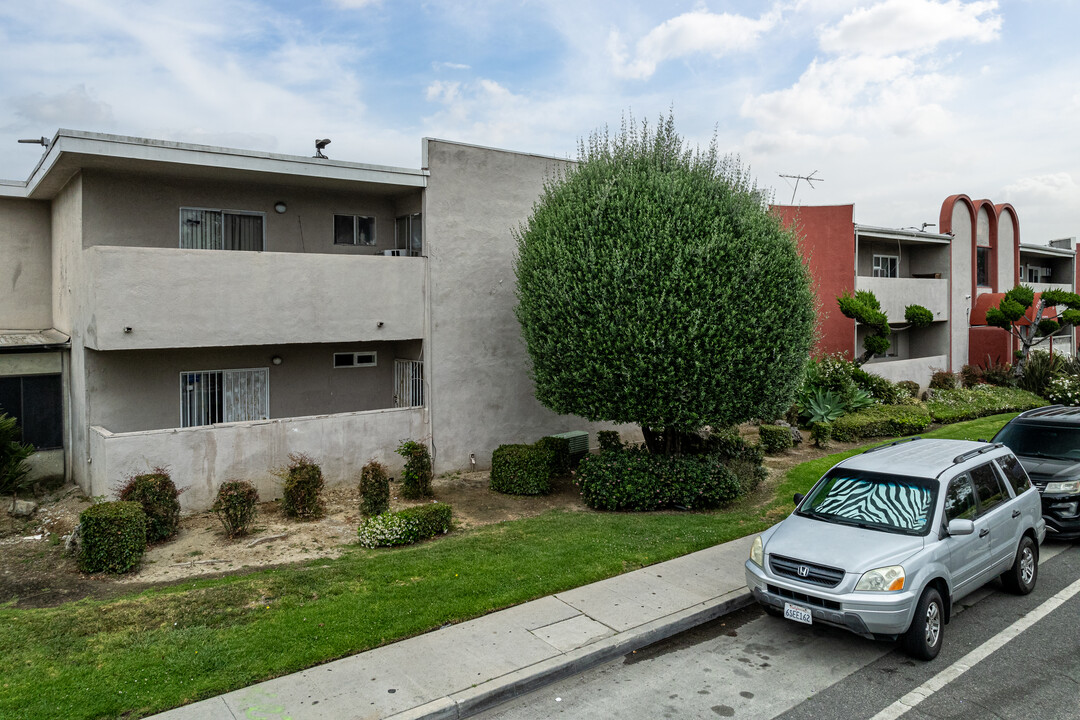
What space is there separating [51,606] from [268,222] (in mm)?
8551

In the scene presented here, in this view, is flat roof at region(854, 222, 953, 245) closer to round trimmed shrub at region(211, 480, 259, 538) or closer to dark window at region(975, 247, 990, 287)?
dark window at region(975, 247, 990, 287)

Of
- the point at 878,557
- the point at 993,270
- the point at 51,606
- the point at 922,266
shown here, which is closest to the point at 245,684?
the point at 51,606

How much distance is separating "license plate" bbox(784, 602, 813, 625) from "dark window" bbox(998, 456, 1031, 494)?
346cm

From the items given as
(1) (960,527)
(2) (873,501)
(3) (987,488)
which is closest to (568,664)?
(2) (873,501)

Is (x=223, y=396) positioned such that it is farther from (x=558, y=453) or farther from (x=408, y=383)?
(x=558, y=453)

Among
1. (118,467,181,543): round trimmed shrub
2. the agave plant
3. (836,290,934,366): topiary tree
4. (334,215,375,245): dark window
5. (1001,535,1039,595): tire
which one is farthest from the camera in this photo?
(836,290,934,366): topiary tree

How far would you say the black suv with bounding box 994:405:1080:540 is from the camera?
9.93m

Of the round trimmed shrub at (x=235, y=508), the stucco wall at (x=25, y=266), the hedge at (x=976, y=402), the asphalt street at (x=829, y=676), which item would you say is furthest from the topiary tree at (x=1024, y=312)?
the stucco wall at (x=25, y=266)

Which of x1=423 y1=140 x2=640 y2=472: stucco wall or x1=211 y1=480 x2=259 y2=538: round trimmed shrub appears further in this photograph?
x1=423 y1=140 x2=640 y2=472: stucco wall

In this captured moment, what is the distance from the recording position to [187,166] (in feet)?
40.3

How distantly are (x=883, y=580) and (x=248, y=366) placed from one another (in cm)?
1183

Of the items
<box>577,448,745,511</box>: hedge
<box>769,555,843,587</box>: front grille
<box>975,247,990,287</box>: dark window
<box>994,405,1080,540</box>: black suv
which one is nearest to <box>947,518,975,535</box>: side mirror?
<box>769,555,843,587</box>: front grille

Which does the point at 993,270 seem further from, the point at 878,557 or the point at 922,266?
the point at 878,557

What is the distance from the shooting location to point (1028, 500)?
27.8 ft
